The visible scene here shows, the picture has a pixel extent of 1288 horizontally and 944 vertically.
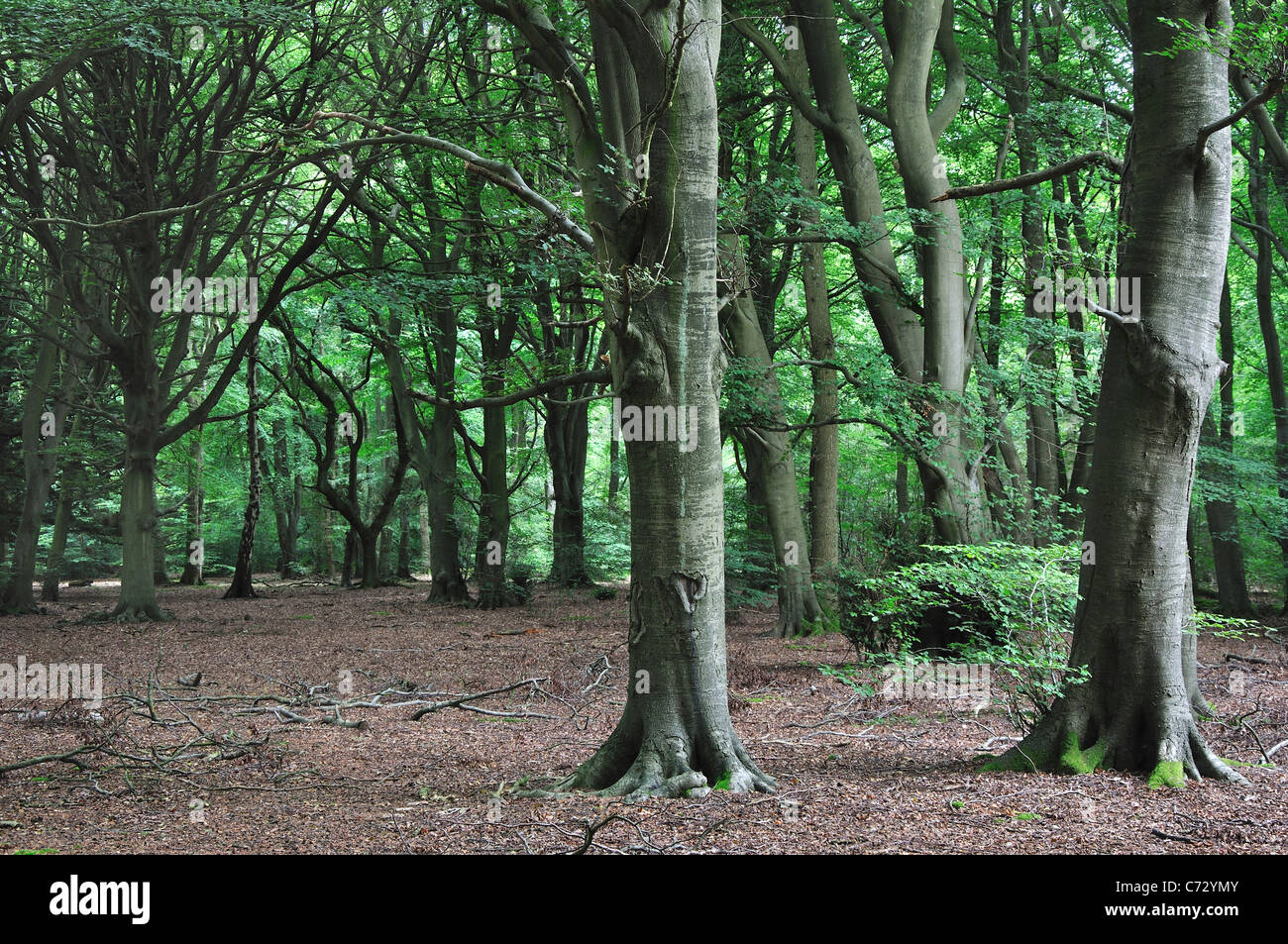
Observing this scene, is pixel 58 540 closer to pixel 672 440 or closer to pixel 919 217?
pixel 919 217

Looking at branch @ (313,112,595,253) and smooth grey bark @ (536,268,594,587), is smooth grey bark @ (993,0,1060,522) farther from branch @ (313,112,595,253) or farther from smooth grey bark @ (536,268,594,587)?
smooth grey bark @ (536,268,594,587)

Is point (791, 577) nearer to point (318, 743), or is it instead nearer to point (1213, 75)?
point (318, 743)

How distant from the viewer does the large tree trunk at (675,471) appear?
5.28m

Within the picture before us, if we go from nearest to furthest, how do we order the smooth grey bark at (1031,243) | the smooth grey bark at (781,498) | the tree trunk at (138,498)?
the smooth grey bark at (1031,243), the smooth grey bark at (781,498), the tree trunk at (138,498)

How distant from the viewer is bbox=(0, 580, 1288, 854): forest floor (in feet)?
14.4

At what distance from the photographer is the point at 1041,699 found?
18.8 ft

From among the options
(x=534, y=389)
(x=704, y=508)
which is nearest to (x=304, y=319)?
(x=534, y=389)

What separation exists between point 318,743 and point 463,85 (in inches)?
553

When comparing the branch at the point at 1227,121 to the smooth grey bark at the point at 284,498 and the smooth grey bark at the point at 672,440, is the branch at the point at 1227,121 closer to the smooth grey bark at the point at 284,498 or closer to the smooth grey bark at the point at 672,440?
the smooth grey bark at the point at 672,440

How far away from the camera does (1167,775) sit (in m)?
5.04

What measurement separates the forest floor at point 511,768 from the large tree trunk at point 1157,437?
13.2 inches

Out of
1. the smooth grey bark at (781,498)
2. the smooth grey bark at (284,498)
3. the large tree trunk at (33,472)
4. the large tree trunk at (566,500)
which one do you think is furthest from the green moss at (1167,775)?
the smooth grey bark at (284,498)

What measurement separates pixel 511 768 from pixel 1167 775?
391 cm

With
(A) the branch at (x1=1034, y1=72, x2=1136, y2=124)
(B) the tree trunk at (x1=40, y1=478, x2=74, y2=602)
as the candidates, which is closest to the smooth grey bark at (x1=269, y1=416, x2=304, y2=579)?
(B) the tree trunk at (x1=40, y1=478, x2=74, y2=602)
